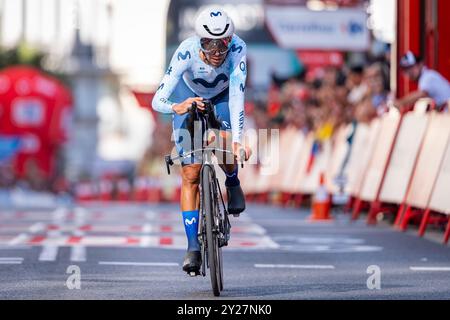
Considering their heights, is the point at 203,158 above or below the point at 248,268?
above

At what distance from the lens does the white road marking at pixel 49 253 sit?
13.9m

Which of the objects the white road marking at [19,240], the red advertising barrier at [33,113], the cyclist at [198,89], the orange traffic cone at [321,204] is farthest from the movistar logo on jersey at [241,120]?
the red advertising barrier at [33,113]

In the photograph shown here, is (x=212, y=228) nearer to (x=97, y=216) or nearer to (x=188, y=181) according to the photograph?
(x=188, y=181)

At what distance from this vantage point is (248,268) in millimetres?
13219

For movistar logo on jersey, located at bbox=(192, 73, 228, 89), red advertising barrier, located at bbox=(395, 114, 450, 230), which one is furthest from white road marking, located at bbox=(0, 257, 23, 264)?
red advertising barrier, located at bbox=(395, 114, 450, 230)

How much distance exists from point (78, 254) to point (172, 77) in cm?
354

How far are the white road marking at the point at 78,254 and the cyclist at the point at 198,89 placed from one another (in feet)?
8.87

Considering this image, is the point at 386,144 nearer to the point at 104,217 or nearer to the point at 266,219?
the point at 266,219

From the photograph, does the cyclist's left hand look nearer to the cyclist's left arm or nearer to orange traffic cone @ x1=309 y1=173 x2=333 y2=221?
the cyclist's left arm

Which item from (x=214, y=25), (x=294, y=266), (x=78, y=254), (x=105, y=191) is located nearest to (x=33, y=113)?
(x=105, y=191)

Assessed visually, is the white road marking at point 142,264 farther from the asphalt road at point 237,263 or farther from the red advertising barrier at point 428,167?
the red advertising barrier at point 428,167

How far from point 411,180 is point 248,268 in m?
5.49

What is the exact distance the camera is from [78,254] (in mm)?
14461

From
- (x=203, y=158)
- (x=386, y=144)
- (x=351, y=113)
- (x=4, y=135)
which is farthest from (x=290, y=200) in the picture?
(x=4, y=135)
